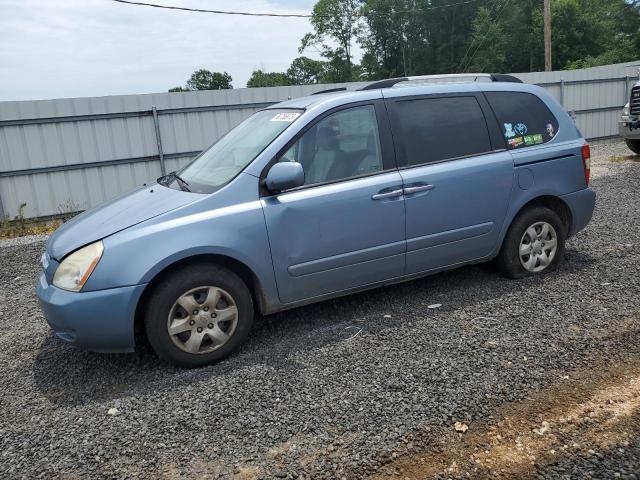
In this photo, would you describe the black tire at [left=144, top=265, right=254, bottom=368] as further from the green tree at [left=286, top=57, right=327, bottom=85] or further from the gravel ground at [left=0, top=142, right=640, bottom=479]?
the green tree at [left=286, top=57, right=327, bottom=85]

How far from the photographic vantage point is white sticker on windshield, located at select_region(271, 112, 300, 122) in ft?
13.9

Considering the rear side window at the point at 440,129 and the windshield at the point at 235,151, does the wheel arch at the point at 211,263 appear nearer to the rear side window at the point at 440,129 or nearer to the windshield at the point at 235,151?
the windshield at the point at 235,151

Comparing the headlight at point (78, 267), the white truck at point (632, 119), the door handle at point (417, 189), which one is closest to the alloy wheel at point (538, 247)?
the door handle at point (417, 189)

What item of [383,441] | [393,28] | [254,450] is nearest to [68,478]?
[254,450]

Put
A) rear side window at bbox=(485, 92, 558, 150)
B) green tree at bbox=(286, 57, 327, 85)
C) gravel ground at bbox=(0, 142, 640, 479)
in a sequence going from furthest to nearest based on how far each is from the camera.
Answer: green tree at bbox=(286, 57, 327, 85)
rear side window at bbox=(485, 92, 558, 150)
gravel ground at bbox=(0, 142, 640, 479)

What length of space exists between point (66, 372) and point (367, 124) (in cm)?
287

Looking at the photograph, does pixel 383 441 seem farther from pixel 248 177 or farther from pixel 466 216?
pixel 466 216

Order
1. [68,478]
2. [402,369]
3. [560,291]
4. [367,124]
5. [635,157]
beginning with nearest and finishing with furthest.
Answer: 1. [68,478]
2. [402,369]
3. [367,124]
4. [560,291]
5. [635,157]

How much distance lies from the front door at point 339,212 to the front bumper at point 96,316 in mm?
1034

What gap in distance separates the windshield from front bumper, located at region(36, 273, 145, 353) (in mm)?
978

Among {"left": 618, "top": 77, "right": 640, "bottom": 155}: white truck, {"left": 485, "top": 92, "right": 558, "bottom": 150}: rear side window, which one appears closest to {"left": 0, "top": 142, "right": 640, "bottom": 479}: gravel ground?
{"left": 485, "top": 92, "right": 558, "bottom": 150}: rear side window

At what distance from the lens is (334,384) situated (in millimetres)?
3408

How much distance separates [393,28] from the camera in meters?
61.6

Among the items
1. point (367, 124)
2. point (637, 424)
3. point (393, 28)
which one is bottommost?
point (637, 424)
